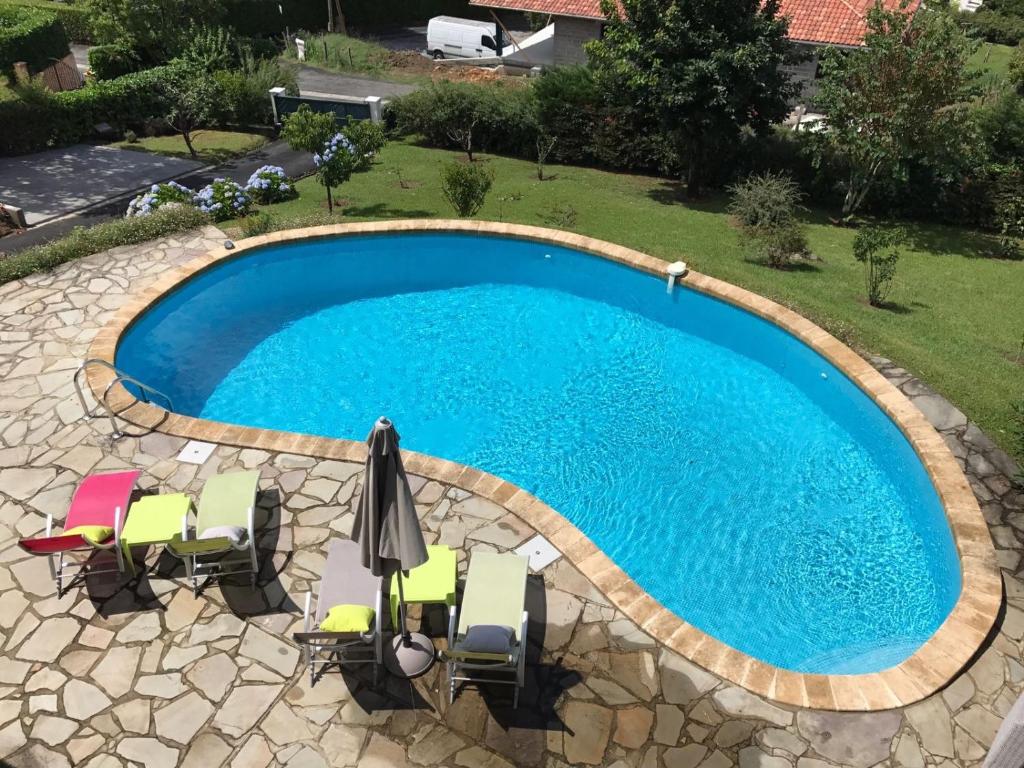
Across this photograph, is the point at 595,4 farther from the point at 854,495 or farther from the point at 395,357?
the point at 854,495

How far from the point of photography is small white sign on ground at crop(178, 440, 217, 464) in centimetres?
984

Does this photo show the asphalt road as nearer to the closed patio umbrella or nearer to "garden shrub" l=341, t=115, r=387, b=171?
"garden shrub" l=341, t=115, r=387, b=171

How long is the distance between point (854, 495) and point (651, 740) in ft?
19.3

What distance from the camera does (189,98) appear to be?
25203 millimetres

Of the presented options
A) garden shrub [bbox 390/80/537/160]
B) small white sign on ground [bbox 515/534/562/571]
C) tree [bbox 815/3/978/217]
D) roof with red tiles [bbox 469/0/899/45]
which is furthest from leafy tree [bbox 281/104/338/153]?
roof with red tiles [bbox 469/0/899/45]

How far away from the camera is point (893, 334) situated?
1344cm

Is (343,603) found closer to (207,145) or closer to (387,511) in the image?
(387,511)

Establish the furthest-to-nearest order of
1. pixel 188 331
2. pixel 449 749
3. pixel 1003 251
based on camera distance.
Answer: pixel 1003 251 < pixel 188 331 < pixel 449 749

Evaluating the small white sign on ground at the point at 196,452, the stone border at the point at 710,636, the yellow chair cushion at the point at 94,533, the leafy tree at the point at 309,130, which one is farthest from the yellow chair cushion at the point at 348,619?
the leafy tree at the point at 309,130

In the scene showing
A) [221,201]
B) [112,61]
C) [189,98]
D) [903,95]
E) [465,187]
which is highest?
[903,95]

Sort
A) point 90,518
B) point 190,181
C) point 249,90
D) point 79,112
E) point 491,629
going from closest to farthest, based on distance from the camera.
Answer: point 491,629
point 90,518
point 190,181
point 79,112
point 249,90

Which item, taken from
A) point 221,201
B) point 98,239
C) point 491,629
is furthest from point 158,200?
point 491,629

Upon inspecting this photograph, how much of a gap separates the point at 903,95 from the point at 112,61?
103ft

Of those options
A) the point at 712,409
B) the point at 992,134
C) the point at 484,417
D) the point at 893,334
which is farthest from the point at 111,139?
the point at 992,134
